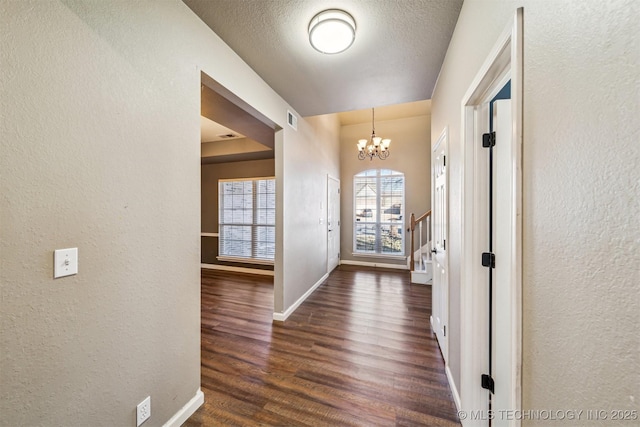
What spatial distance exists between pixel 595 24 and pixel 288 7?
1.59m

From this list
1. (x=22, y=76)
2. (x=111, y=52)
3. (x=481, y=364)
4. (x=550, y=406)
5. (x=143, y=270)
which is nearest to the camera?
(x=550, y=406)

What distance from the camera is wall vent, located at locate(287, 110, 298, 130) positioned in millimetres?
2986

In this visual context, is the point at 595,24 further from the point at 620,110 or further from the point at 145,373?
the point at 145,373

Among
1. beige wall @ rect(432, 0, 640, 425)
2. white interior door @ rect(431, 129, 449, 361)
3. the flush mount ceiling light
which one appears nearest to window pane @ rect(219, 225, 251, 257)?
white interior door @ rect(431, 129, 449, 361)

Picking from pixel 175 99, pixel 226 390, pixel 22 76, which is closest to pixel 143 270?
pixel 22 76

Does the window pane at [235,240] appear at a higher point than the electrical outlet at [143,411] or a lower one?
higher

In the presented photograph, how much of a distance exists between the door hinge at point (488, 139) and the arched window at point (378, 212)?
4.15 meters

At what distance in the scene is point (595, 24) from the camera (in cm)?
52

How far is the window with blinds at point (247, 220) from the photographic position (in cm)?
515

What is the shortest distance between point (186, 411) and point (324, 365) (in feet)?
3.40

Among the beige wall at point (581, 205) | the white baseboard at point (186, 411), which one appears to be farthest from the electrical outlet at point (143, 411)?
the beige wall at point (581, 205)

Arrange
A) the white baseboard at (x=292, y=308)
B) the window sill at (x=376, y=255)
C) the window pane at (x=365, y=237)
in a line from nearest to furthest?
the white baseboard at (x=292, y=308) < the window sill at (x=376, y=255) < the window pane at (x=365, y=237)

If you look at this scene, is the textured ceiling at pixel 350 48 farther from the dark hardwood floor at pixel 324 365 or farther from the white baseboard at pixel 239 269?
the white baseboard at pixel 239 269

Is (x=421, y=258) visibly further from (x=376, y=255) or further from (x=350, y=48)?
(x=350, y=48)
